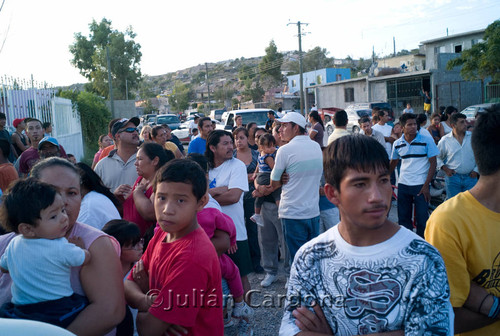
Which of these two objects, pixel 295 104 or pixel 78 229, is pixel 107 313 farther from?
pixel 295 104

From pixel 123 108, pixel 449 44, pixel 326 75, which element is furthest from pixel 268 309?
pixel 326 75

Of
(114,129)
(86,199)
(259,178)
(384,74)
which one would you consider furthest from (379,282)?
(384,74)

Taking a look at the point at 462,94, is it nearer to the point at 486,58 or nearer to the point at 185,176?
the point at 486,58

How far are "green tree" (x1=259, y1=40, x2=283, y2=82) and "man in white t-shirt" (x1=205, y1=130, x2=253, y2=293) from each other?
78.5m

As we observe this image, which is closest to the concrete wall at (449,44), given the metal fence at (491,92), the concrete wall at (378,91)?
the concrete wall at (378,91)

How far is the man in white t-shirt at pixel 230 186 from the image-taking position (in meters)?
4.17

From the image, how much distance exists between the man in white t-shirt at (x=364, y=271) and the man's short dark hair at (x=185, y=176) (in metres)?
0.82

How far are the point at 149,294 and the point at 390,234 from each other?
129cm

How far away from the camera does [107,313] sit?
215cm

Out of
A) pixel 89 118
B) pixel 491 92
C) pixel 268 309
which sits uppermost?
pixel 491 92

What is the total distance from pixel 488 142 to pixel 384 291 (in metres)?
1.02

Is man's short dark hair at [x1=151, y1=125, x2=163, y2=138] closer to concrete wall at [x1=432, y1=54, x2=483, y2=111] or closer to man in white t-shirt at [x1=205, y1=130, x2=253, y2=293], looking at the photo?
man in white t-shirt at [x1=205, y1=130, x2=253, y2=293]

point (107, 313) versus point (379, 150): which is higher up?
point (379, 150)

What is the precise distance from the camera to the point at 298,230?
4.92 metres
